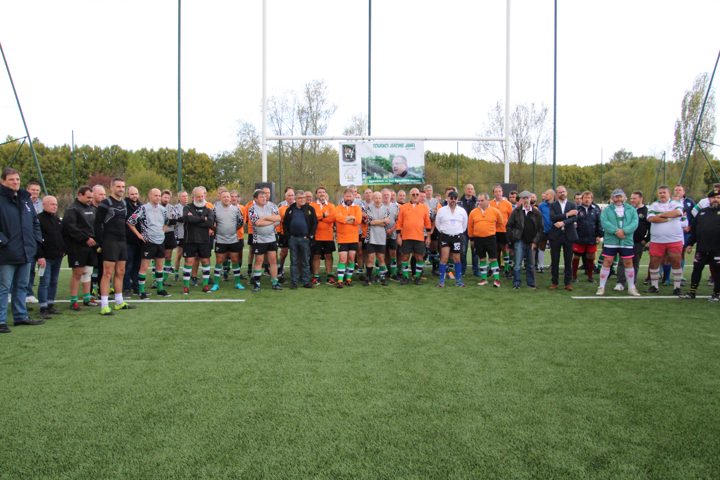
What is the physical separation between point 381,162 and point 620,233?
574 centimetres

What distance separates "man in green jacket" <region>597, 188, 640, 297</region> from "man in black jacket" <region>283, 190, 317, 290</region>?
511 cm

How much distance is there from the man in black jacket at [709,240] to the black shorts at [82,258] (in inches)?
365

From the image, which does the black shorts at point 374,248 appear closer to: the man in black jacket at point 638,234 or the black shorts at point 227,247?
the black shorts at point 227,247

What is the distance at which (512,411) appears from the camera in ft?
9.98

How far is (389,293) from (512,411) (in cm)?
440

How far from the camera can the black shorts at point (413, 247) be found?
8148mm

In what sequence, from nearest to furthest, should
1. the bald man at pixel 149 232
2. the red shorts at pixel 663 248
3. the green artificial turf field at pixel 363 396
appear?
the green artificial turf field at pixel 363 396, the bald man at pixel 149 232, the red shorts at pixel 663 248

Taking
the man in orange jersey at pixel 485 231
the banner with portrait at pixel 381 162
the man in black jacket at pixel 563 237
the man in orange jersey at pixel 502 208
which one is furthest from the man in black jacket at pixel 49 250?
the man in black jacket at pixel 563 237

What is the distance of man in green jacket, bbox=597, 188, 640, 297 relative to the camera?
709 cm

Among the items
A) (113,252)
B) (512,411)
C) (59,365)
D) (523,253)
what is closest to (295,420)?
(512,411)

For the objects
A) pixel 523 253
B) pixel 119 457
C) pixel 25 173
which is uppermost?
pixel 25 173

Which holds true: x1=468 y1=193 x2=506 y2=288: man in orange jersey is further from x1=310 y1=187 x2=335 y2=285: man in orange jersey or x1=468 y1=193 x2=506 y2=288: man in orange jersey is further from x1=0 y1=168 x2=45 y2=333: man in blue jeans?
x1=0 y1=168 x2=45 y2=333: man in blue jeans

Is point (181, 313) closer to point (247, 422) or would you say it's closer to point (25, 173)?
point (247, 422)

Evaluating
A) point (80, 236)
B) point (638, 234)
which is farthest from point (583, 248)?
point (80, 236)
